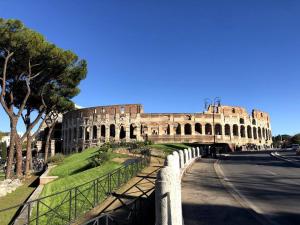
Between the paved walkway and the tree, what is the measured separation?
51.4 feet

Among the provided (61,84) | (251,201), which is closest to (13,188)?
(61,84)

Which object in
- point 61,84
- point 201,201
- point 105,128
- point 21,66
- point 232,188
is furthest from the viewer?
point 105,128

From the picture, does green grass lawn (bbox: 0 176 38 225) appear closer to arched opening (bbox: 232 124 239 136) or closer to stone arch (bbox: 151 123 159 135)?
stone arch (bbox: 151 123 159 135)

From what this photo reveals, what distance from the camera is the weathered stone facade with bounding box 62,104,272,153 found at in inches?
2123

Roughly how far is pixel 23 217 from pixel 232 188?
26.2 feet

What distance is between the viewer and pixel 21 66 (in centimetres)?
2523

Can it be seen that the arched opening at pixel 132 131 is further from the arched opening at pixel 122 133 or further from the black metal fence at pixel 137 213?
the black metal fence at pixel 137 213

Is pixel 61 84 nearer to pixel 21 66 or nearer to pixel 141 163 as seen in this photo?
pixel 21 66

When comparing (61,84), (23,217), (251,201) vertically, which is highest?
(61,84)

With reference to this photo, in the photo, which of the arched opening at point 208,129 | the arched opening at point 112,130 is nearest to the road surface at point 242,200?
the arched opening at point 112,130

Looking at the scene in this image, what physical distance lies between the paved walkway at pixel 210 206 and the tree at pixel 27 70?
15659 mm

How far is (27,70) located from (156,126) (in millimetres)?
30687

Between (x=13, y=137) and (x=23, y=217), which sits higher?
(x=13, y=137)

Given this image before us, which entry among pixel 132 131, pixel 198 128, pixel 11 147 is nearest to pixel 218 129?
pixel 198 128
